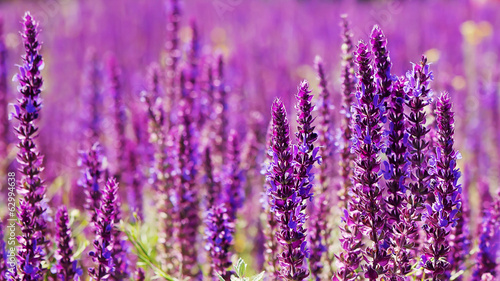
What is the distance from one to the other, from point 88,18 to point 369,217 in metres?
7.86

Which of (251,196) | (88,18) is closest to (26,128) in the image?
(251,196)

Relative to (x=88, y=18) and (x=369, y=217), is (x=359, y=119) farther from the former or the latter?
(x=88, y=18)

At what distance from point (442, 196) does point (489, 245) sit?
24.7 inches

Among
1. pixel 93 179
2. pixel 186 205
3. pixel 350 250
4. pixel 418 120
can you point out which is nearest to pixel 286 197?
pixel 350 250

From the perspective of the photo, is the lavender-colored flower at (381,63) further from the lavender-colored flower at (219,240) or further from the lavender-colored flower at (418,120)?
the lavender-colored flower at (219,240)

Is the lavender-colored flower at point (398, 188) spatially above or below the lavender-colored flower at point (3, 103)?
Result: below

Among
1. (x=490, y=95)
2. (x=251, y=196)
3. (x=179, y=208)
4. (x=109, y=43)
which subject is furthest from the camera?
(x=109, y=43)

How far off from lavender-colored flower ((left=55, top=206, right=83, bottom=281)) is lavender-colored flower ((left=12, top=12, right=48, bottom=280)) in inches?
2.4

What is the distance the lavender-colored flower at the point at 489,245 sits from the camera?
1.99m

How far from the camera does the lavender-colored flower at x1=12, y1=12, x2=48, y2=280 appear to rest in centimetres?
163

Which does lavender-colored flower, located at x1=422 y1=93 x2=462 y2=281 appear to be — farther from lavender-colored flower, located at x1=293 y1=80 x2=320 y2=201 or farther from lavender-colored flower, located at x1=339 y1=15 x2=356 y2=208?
lavender-colored flower, located at x1=339 y1=15 x2=356 y2=208

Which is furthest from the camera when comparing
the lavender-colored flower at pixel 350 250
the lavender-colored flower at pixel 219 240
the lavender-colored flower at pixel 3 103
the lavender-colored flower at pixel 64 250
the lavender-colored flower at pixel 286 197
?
the lavender-colored flower at pixel 3 103

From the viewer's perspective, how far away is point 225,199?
230cm

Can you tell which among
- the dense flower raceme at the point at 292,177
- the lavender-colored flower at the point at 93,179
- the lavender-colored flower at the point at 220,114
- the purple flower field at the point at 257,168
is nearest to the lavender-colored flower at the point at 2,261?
the purple flower field at the point at 257,168
